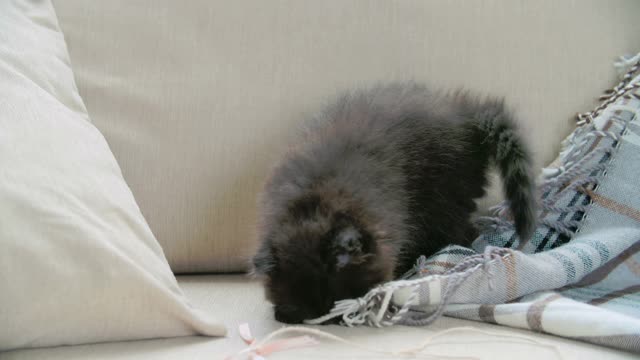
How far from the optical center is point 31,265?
93 centimetres

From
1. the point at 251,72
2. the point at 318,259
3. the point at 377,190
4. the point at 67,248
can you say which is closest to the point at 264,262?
the point at 318,259

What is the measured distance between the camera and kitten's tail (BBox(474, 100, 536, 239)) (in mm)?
1279

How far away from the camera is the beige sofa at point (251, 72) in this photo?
1452 millimetres

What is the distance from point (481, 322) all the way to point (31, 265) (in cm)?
72

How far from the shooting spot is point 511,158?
1354 millimetres

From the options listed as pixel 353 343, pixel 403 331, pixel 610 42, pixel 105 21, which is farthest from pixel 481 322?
pixel 105 21

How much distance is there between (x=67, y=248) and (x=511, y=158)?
86 cm

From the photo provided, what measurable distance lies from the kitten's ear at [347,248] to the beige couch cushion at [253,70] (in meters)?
0.31

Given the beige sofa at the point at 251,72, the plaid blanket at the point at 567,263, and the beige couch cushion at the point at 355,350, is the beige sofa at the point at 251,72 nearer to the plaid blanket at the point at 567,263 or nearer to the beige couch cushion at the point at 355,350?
the plaid blanket at the point at 567,263

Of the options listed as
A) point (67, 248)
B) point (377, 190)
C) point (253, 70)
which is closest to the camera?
point (67, 248)

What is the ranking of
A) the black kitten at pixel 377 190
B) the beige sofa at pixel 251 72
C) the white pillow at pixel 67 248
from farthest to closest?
the beige sofa at pixel 251 72, the black kitten at pixel 377 190, the white pillow at pixel 67 248

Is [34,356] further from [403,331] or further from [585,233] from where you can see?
[585,233]

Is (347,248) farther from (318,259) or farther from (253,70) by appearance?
(253,70)

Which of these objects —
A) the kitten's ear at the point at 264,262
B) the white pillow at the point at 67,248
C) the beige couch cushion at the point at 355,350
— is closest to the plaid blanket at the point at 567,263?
the beige couch cushion at the point at 355,350
